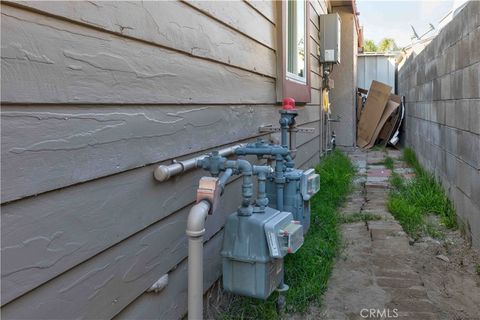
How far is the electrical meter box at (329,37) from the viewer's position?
6.21 metres

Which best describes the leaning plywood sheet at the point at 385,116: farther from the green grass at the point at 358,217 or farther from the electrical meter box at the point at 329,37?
the green grass at the point at 358,217

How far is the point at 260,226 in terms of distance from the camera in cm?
195

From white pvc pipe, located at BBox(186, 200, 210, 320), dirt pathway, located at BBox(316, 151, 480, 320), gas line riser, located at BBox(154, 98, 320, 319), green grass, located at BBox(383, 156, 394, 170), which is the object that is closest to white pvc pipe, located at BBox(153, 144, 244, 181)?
gas line riser, located at BBox(154, 98, 320, 319)

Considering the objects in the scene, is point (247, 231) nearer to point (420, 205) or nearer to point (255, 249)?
point (255, 249)

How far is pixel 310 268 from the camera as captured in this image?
2943 mm

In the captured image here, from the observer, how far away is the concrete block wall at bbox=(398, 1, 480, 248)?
3.33 meters

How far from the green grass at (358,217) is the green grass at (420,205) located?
0.20 m

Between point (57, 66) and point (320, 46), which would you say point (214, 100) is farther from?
point (320, 46)

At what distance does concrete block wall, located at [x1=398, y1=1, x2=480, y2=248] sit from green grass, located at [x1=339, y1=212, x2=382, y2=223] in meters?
0.69

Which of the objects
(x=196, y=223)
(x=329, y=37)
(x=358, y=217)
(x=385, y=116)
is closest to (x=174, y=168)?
(x=196, y=223)

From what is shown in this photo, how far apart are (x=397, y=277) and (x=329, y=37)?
411 centimetres

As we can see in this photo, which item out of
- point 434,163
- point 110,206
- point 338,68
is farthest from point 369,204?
point 338,68

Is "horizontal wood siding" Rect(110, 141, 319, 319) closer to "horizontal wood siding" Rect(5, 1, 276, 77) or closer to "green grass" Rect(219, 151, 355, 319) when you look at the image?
"green grass" Rect(219, 151, 355, 319)

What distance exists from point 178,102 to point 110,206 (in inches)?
23.4
